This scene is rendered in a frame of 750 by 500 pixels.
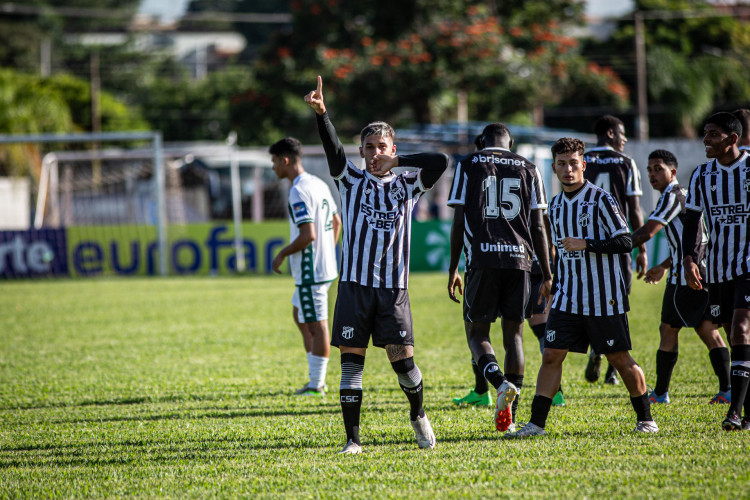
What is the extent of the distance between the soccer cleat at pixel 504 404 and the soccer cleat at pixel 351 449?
2.95 ft

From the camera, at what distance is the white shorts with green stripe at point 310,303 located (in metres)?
7.70

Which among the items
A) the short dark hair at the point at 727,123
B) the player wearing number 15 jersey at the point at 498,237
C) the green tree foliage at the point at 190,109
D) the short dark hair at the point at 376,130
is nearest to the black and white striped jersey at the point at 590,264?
the player wearing number 15 jersey at the point at 498,237

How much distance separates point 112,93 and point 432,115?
35799mm

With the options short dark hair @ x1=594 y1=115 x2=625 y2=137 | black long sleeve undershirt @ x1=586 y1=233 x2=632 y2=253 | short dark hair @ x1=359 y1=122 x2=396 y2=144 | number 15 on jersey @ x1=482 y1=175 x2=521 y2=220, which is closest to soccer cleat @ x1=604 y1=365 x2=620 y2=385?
short dark hair @ x1=594 y1=115 x2=625 y2=137

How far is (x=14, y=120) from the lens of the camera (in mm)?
33938

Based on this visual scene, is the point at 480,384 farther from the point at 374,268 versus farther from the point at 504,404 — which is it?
the point at 374,268

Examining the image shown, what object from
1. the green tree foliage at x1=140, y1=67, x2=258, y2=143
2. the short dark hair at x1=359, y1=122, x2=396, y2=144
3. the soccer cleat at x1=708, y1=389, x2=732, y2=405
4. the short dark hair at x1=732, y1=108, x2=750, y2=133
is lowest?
the soccer cleat at x1=708, y1=389, x2=732, y2=405

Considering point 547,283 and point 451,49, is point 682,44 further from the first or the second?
point 547,283

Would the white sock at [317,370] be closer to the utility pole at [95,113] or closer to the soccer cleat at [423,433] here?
the soccer cleat at [423,433]

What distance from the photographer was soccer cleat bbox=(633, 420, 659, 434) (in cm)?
555

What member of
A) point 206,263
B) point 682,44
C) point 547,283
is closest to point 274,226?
point 206,263

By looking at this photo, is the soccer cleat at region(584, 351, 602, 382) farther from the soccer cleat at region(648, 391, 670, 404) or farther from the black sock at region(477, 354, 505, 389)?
the black sock at region(477, 354, 505, 389)

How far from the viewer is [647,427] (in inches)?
219

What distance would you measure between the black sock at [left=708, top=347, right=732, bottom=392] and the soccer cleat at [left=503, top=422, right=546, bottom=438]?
6.39 feet
